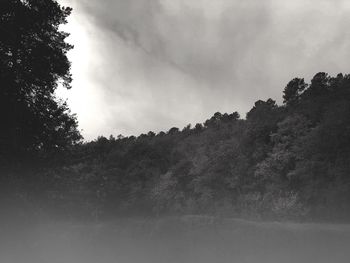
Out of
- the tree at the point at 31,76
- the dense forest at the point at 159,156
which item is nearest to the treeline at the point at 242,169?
the dense forest at the point at 159,156

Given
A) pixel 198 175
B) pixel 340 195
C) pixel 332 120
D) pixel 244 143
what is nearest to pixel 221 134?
pixel 198 175

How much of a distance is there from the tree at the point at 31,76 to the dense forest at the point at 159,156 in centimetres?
4

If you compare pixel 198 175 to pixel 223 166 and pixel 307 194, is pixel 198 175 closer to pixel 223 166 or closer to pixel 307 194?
pixel 223 166

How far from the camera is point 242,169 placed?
80562mm

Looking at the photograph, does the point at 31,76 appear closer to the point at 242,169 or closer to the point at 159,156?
the point at 242,169

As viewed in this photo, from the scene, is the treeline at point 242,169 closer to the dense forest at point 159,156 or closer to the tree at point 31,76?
the dense forest at point 159,156

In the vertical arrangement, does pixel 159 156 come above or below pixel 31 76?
above

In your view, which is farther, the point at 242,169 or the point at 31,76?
the point at 242,169

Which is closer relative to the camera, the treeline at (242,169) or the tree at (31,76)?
the tree at (31,76)

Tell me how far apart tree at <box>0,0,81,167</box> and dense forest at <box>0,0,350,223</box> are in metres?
0.04

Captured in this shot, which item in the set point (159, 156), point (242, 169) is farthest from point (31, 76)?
point (159, 156)

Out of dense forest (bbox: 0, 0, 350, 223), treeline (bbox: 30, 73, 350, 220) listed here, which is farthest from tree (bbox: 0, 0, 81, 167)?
treeline (bbox: 30, 73, 350, 220)

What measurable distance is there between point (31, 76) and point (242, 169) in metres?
62.2

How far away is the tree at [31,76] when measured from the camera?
64.6 ft
